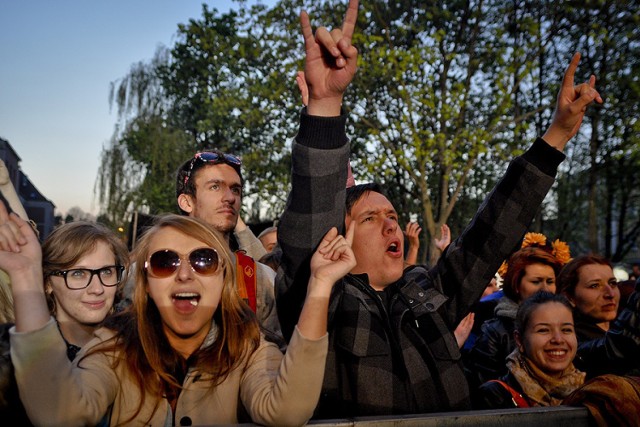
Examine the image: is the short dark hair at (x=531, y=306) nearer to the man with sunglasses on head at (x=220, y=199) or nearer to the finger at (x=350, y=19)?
the man with sunglasses on head at (x=220, y=199)

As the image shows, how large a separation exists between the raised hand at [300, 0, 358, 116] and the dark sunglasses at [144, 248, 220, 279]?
0.58 m

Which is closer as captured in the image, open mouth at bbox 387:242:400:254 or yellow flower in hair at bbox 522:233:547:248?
open mouth at bbox 387:242:400:254

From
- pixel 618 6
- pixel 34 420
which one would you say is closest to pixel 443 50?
pixel 618 6

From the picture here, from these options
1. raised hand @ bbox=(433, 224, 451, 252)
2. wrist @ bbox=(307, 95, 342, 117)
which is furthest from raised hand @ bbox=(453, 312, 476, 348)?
wrist @ bbox=(307, 95, 342, 117)

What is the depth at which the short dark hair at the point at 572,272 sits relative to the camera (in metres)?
3.86

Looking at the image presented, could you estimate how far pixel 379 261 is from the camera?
233 centimetres

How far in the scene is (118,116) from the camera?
24.7 m

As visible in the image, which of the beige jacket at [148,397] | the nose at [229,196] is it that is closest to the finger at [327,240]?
the beige jacket at [148,397]

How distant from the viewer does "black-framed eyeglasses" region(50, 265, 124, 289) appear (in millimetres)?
2498

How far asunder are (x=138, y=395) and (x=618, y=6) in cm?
1673

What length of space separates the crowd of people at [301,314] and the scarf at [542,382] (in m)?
0.01

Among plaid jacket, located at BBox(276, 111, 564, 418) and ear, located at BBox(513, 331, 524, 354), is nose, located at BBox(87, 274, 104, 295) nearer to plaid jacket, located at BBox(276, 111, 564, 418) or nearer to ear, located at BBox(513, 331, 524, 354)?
plaid jacket, located at BBox(276, 111, 564, 418)

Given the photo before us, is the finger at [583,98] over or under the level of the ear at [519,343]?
over

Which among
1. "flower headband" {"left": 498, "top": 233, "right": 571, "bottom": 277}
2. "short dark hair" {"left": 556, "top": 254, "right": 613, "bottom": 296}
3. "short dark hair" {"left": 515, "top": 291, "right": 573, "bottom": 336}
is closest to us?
"short dark hair" {"left": 515, "top": 291, "right": 573, "bottom": 336}
